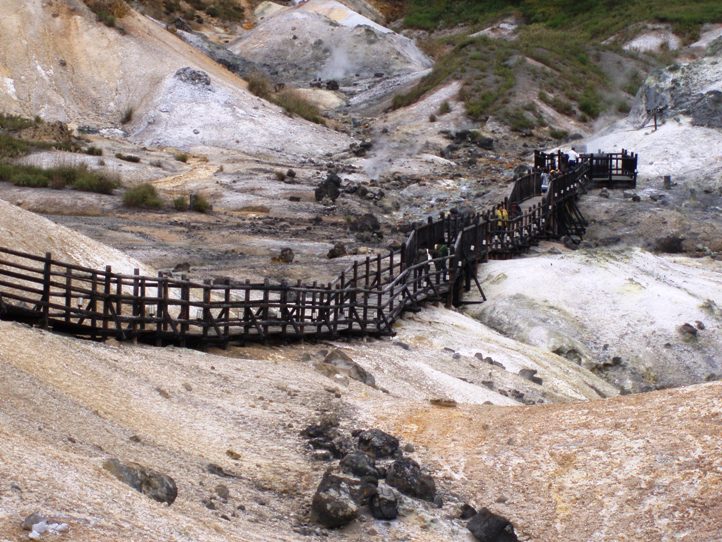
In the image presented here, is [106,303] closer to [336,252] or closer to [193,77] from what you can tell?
[336,252]

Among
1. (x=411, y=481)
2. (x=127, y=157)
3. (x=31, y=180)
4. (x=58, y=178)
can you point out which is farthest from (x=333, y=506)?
(x=127, y=157)

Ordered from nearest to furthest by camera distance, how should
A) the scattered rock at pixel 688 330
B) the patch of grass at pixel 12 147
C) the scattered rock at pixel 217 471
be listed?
1. the scattered rock at pixel 217 471
2. the scattered rock at pixel 688 330
3. the patch of grass at pixel 12 147

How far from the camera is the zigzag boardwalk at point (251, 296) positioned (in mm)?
16766

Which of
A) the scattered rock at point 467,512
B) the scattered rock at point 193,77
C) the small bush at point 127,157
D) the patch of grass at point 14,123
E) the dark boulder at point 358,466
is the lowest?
the scattered rock at point 467,512

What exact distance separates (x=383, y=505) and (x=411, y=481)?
673 mm

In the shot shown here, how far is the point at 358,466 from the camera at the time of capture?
42.9ft

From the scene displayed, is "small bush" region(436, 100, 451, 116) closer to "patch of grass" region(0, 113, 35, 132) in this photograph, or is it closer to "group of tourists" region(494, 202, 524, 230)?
"group of tourists" region(494, 202, 524, 230)

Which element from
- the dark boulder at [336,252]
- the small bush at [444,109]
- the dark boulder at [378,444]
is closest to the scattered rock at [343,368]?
the dark boulder at [378,444]

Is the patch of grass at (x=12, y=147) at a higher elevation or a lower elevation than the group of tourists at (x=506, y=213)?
higher

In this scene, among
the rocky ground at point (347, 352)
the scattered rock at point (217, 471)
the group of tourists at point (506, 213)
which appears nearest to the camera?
the rocky ground at point (347, 352)

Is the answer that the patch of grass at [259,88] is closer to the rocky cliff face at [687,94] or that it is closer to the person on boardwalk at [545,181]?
the rocky cliff face at [687,94]

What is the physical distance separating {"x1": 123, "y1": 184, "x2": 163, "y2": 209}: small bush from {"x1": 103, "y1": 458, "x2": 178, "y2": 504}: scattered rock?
88.7 feet

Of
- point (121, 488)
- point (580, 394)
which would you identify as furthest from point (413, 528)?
point (580, 394)

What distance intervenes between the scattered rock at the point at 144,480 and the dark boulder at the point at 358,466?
7.65 feet
